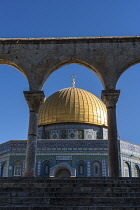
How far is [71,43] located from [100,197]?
25.6 ft

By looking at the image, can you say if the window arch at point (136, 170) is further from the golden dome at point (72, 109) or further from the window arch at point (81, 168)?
the golden dome at point (72, 109)

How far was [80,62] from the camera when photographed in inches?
505

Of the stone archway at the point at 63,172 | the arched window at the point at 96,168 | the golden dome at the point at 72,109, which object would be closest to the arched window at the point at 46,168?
the stone archway at the point at 63,172

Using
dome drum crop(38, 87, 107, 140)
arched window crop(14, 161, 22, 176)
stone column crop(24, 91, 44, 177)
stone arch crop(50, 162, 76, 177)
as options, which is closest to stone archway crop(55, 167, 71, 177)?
stone arch crop(50, 162, 76, 177)

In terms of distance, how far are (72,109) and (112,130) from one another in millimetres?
18152

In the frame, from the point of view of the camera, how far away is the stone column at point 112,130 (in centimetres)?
1102

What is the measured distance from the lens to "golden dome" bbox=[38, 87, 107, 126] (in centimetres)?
2931

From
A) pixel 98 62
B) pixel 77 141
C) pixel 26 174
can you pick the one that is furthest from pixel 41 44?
pixel 77 141

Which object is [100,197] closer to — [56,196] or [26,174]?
[56,196]

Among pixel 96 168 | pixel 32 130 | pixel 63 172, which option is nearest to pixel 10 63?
pixel 32 130

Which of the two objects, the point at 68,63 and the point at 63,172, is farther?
the point at 63,172

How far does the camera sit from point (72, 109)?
29.7m

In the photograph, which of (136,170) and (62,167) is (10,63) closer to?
(62,167)

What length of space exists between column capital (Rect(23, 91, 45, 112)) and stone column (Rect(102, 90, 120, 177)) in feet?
8.69
